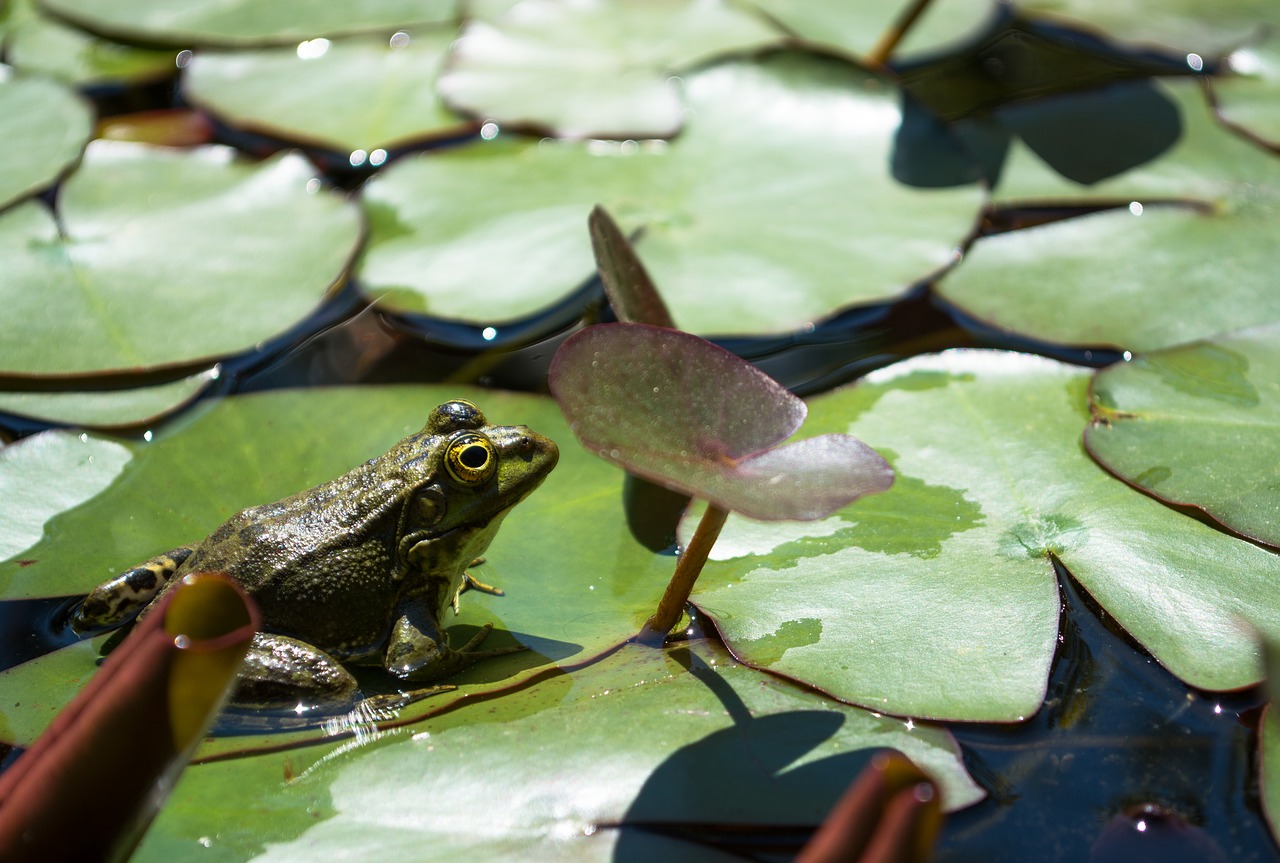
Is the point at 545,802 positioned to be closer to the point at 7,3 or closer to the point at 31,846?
the point at 31,846

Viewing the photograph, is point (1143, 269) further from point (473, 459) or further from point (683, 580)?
point (473, 459)

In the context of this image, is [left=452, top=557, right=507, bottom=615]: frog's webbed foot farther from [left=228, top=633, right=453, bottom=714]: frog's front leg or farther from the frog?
[left=228, top=633, right=453, bottom=714]: frog's front leg

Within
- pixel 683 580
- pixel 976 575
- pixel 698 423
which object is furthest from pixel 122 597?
pixel 976 575

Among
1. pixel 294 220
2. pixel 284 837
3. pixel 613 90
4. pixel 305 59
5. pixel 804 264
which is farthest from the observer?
pixel 305 59

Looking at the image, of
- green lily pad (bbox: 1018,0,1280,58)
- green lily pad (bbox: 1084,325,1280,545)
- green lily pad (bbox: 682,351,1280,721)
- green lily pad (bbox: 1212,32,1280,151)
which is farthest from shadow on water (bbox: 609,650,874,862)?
green lily pad (bbox: 1018,0,1280,58)

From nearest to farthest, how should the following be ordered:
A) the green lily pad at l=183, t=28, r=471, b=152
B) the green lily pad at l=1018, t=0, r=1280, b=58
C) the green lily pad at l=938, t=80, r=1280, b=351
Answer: the green lily pad at l=938, t=80, r=1280, b=351
the green lily pad at l=183, t=28, r=471, b=152
the green lily pad at l=1018, t=0, r=1280, b=58

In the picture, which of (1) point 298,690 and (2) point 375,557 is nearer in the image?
(1) point 298,690

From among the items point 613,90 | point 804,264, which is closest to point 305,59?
point 613,90
